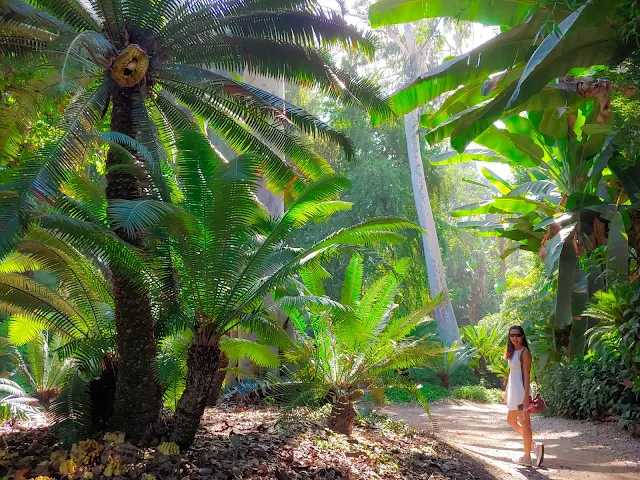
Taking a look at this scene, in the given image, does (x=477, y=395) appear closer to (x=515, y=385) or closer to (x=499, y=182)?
(x=499, y=182)

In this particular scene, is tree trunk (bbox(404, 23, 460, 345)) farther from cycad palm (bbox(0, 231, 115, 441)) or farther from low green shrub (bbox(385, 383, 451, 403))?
cycad palm (bbox(0, 231, 115, 441))

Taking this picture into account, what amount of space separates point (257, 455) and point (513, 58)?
500cm

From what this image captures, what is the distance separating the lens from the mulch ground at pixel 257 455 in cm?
478

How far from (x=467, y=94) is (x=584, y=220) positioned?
103 inches

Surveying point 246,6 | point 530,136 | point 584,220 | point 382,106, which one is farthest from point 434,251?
point 246,6

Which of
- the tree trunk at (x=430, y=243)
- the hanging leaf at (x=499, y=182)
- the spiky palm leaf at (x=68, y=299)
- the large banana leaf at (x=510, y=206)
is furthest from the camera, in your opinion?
the tree trunk at (x=430, y=243)

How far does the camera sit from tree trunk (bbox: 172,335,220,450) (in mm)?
5246

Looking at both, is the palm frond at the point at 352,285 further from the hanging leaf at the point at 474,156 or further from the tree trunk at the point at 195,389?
the hanging leaf at the point at 474,156

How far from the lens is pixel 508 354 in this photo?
290 inches

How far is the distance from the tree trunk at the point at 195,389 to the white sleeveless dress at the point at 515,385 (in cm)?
378

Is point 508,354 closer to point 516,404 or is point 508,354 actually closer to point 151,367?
point 516,404

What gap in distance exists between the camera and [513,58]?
666 centimetres

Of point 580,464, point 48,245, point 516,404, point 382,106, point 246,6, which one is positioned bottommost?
point 580,464

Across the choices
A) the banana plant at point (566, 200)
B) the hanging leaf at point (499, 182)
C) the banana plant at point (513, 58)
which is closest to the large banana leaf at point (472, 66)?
the banana plant at point (513, 58)
